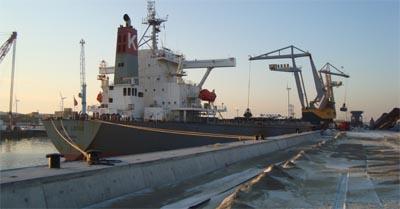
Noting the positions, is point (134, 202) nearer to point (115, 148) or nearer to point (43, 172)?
point (43, 172)

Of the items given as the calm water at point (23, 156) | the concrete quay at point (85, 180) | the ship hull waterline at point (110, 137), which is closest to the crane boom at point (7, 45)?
the calm water at point (23, 156)

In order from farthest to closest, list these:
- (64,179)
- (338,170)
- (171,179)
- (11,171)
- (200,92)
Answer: (200,92)
(338,170)
(171,179)
(11,171)
(64,179)

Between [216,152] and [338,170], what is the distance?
411 cm

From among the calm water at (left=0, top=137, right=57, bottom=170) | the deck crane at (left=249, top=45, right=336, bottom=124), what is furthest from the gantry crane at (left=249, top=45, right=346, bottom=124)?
the calm water at (left=0, top=137, right=57, bottom=170)

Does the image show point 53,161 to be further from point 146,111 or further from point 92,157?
point 146,111

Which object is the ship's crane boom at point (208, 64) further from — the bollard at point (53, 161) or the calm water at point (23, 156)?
the bollard at point (53, 161)

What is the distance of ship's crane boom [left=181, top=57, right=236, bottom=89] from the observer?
Result: 50.7m

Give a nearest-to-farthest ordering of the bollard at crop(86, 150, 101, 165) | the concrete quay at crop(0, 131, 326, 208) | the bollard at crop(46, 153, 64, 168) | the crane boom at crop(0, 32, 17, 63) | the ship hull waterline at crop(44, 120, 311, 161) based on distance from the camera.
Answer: the concrete quay at crop(0, 131, 326, 208), the bollard at crop(46, 153, 64, 168), the bollard at crop(86, 150, 101, 165), the ship hull waterline at crop(44, 120, 311, 161), the crane boom at crop(0, 32, 17, 63)

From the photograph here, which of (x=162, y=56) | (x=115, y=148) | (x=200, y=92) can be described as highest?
(x=162, y=56)

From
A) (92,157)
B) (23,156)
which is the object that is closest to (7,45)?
(23,156)

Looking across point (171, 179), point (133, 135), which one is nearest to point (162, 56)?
point (133, 135)

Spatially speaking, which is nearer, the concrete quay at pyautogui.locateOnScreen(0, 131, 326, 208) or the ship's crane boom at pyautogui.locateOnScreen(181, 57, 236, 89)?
the concrete quay at pyautogui.locateOnScreen(0, 131, 326, 208)

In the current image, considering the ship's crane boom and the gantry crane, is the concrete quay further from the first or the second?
the gantry crane

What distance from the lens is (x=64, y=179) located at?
342 inches
